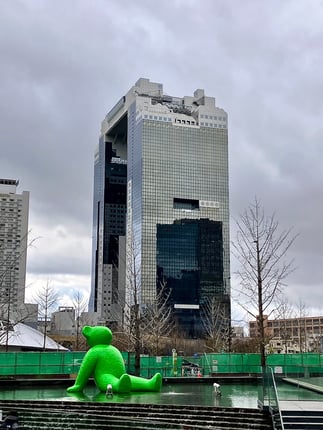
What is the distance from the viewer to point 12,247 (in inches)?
1967

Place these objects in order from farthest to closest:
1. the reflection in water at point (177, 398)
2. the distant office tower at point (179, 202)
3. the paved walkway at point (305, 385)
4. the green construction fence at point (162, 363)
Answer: the distant office tower at point (179, 202)
the green construction fence at point (162, 363)
the reflection in water at point (177, 398)
the paved walkway at point (305, 385)

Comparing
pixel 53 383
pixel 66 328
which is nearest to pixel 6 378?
pixel 53 383

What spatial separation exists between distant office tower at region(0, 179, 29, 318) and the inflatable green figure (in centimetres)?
503

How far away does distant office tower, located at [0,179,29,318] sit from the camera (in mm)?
33162

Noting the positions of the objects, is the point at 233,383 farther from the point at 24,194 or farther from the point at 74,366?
the point at 24,194

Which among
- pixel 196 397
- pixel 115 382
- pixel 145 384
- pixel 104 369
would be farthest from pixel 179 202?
pixel 196 397

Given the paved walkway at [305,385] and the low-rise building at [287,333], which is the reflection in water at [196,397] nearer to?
the paved walkway at [305,385]

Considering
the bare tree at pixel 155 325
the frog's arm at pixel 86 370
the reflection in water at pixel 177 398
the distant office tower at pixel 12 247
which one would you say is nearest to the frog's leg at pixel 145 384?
the reflection in water at pixel 177 398

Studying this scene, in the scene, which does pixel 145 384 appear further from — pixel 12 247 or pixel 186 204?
pixel 186 204

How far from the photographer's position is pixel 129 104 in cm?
18362

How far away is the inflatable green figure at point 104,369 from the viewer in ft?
79.1

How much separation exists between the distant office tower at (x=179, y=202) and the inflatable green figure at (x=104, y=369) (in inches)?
4636

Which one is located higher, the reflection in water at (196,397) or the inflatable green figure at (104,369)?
the inflatable green figure at (104,369)

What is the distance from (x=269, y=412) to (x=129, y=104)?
6747 inches
